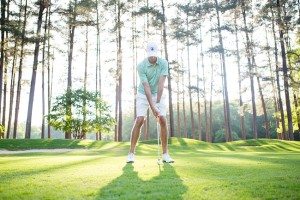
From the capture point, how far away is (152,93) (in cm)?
686

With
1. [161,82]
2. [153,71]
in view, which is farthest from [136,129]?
[153,71]

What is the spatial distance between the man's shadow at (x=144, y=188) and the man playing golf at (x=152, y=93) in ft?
6.67

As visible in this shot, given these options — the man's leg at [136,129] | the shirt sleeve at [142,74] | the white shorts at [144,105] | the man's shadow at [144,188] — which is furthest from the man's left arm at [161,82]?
the man's shadow at [144,188]

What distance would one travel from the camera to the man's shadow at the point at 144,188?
3375 millimetres

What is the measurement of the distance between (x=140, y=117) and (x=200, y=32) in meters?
39.4

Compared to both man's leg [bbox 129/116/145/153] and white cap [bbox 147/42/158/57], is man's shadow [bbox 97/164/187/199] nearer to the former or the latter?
man's leg [bbox 129/116/145/153]

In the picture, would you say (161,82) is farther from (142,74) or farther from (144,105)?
(144,105)

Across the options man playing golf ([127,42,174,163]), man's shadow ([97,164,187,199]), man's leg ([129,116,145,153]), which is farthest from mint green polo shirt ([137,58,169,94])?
man's shadow ([97,164,187,199])

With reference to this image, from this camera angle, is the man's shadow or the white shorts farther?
the white shorts

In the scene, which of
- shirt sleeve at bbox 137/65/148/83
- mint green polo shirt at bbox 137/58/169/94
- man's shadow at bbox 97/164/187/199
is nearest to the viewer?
man's shadow at bbox 97/164/187/199

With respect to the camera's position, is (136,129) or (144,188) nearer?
(144,188)

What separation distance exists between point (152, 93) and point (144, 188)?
10.9 ft

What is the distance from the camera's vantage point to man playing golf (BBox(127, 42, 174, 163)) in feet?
21.6

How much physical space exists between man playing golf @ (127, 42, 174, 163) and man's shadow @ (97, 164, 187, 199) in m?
2.03
